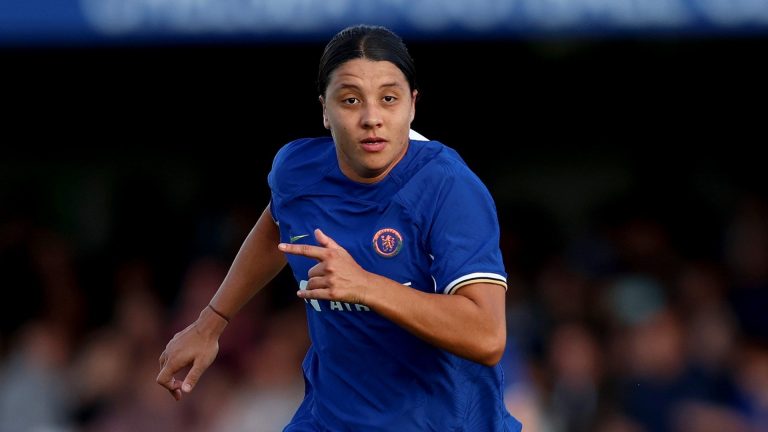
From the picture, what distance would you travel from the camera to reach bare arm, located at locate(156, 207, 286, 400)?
13.6 ft

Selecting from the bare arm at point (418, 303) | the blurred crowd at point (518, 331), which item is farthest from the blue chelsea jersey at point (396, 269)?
the blurred crowd at point (518, 331)

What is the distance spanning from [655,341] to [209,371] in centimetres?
243

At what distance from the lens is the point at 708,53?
9297mm

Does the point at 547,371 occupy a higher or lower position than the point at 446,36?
lower

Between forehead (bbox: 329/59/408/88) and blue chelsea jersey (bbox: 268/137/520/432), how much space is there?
9.1 inches

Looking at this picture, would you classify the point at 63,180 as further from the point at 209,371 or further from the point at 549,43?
the point at 549,43

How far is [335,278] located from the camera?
324 centimetres

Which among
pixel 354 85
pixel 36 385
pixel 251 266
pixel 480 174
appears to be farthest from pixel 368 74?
pixel 480 174

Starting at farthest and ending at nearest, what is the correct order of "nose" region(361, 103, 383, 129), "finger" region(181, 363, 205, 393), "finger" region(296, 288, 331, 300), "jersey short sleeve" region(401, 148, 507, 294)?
"finger" region(181, 363, 205, 393) → "nose" region(361, 103, 383, 129) → "jersey short sleeve" region(401, 148, 507, 294) → "finger" region(296, 288, 331, 300)

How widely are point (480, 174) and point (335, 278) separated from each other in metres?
6.42

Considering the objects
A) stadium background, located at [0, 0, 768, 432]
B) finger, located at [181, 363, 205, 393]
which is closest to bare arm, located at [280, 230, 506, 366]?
Result: finger, located at [181, 363, 205, 393]

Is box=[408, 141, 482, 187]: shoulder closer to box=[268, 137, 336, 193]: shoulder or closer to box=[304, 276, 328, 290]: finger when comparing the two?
box=[268, 137, 336, 193]: shoulder

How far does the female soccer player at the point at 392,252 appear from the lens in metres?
3.41

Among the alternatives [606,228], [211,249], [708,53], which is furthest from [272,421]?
[708,53]
